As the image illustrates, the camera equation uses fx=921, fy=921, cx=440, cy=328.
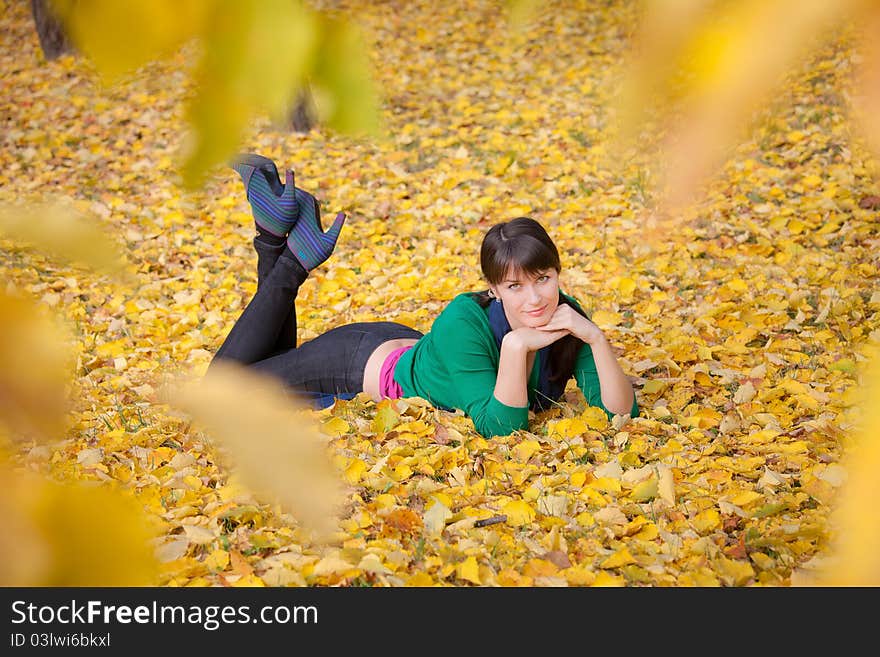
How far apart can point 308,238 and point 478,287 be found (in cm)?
130

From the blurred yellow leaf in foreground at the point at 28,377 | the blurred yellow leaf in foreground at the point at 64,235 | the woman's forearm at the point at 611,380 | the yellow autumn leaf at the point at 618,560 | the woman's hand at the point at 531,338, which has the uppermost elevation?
the woman's hand at the point at 531,338

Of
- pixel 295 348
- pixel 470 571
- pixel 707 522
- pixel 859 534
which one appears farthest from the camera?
pixel 295 348

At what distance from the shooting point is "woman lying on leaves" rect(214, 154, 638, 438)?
2.46 meters

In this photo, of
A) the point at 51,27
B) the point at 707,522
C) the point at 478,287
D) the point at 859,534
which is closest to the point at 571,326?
the point at 707,522

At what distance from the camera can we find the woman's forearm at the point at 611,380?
8.12 feet

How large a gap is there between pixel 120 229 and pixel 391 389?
2.59m

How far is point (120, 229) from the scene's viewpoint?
15.9ft

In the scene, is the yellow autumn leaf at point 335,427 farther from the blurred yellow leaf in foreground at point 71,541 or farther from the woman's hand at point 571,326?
the blurred yellow leaf in foreground at point 71,541

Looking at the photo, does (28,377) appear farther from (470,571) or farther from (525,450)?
(525,450)

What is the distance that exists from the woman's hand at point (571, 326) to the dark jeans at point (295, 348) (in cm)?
71

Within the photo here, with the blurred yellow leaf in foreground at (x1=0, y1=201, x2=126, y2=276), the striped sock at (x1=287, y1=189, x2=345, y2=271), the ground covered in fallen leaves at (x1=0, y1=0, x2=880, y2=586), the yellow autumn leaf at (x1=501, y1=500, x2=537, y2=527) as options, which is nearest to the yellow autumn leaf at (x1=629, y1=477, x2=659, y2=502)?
the ground covered in fallen leaves at (x1=0, y1=0, x2=880, y2=586)

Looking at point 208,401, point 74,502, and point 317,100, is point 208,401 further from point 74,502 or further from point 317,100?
point 317,100

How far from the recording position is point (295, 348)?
3121 millimetres

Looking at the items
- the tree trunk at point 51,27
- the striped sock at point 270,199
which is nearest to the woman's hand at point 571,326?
the striped sock at point 270,199
